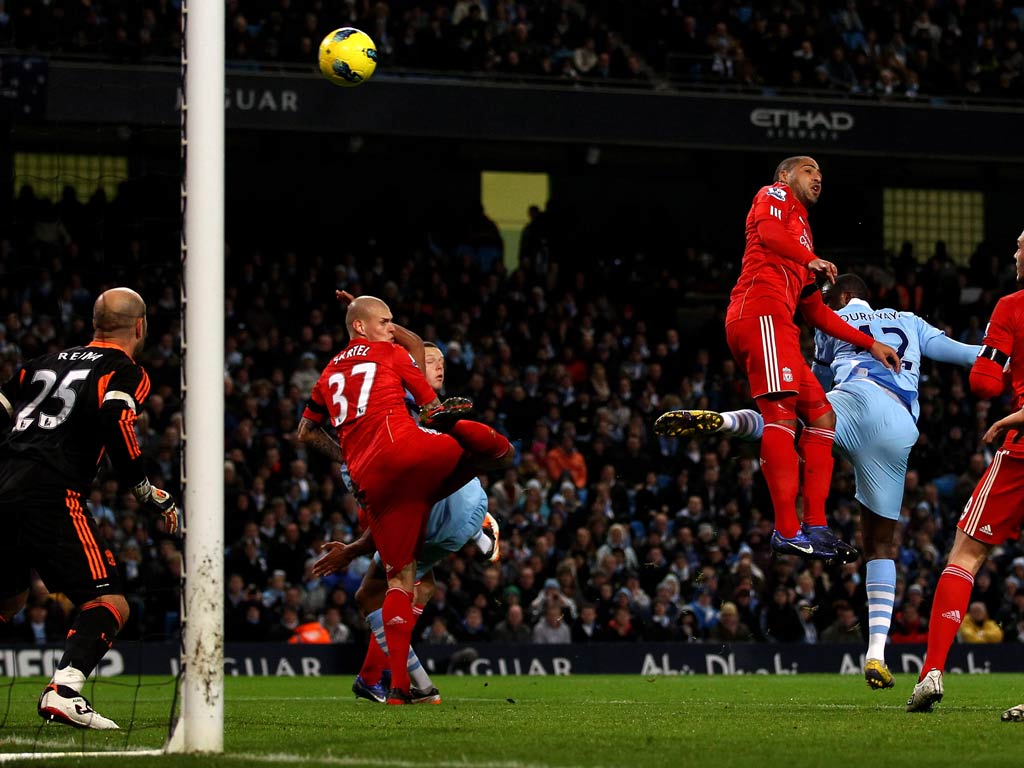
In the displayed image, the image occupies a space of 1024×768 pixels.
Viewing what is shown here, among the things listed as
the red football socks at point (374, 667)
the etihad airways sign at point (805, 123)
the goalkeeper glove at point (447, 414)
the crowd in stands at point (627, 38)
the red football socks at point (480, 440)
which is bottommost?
the red football socks at point (374, 667)

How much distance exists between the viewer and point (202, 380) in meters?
6.27

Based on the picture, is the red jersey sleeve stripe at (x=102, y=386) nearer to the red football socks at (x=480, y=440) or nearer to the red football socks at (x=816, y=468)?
the red football socks at (x=480, y=440)

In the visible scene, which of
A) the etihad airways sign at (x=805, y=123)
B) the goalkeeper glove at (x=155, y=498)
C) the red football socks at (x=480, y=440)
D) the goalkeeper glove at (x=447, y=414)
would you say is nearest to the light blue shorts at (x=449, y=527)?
the red football socks at (x=480, y=440)

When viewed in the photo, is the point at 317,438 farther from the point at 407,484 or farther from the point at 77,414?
the point at 77,414

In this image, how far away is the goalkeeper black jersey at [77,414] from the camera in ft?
24.0

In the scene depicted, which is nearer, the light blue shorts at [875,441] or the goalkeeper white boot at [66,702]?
the goalkeeper white boot at [66,702]

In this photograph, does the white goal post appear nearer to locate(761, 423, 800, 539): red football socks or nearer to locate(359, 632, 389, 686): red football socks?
locate(359, 632, 389, 686): red football socks

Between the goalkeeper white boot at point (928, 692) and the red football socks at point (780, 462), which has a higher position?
the red football socks at point (780, 462)

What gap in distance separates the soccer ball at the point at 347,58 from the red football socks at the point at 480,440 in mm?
3978

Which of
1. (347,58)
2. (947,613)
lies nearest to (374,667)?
(947,613)

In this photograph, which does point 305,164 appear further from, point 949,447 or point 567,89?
point 949,447

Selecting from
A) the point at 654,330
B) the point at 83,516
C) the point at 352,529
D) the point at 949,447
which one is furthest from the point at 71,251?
the point at 83,516

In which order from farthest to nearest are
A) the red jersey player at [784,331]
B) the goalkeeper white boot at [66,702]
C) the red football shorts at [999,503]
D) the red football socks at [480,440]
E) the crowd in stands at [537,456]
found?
the crowd in stands at [537,456]
the red jersey player at [784,331]
the red football socks at [480,440]
the red football shorts at [999,503]
the goalkeeper white boot at [66,702]

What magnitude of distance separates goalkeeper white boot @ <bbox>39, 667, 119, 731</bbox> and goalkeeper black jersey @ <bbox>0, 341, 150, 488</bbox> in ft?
2.83
